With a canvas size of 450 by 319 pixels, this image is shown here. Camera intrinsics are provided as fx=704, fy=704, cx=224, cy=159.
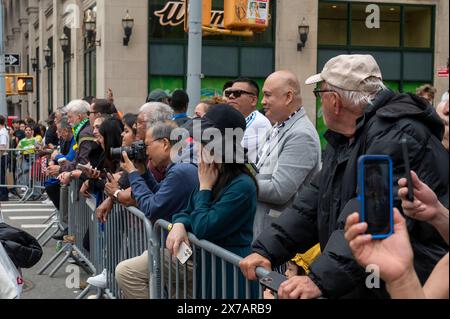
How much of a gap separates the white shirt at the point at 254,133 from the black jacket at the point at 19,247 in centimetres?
238

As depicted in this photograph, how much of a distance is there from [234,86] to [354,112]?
159 inches

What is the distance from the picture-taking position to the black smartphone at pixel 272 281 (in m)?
3.12

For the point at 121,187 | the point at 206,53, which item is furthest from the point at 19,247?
the point at 206,53

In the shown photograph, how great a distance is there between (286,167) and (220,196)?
0.87 metres

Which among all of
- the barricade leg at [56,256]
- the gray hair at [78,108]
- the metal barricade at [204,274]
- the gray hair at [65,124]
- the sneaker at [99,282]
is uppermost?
the gray hair at [78,108]

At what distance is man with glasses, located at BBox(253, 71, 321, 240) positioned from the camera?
498 centimetres

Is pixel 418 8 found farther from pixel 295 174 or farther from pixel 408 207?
pixel 408 207

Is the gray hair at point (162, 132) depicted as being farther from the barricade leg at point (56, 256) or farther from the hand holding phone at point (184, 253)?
the barricade leg at point (56, 256)

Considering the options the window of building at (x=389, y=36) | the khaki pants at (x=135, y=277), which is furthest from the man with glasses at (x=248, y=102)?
the window of building at (x=389, y=36)

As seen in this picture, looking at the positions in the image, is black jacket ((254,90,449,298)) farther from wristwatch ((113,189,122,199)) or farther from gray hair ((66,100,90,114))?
gray hair ((66,100,90,114))

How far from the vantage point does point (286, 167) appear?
501cm

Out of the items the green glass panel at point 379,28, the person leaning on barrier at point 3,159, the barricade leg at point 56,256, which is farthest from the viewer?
the green glass panel at point 379,28

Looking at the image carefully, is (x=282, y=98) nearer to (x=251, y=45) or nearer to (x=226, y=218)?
(x=226, y=218)
